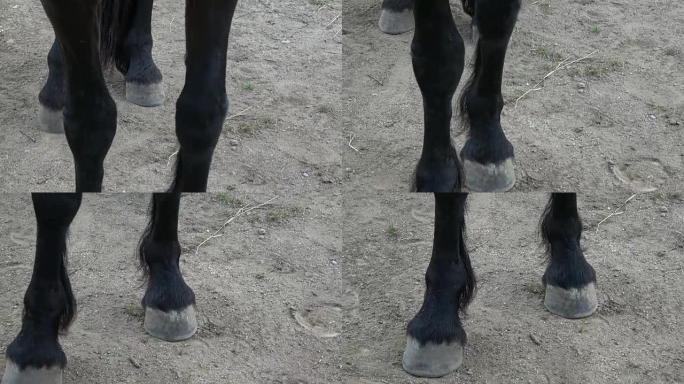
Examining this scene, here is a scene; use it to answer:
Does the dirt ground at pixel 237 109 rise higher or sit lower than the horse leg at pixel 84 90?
lower

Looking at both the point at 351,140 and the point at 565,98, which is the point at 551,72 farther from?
the point at 351,140

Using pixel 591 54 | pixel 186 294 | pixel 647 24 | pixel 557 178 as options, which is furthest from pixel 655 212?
pixel 186 294

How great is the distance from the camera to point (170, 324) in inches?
111

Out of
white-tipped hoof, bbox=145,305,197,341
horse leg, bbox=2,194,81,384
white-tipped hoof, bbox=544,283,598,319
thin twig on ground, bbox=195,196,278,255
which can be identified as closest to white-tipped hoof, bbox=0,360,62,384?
horse leg, bbox=2,194,81,384

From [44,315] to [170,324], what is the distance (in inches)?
14.5

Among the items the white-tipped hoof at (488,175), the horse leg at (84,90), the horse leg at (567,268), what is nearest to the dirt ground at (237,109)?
the white-tipped hoof at (488,175)

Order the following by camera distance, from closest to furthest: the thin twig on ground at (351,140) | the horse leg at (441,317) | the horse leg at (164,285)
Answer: the horse leg at (441,317), the horse leg at (164,285), the thin twig on ground at (351,140)

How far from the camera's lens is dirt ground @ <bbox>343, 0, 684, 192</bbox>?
325 centimetres

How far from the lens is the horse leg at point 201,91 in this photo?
2299mm

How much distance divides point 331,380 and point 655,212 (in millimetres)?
1143

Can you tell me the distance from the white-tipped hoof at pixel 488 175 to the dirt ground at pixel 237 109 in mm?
417

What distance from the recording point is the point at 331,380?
2721mm

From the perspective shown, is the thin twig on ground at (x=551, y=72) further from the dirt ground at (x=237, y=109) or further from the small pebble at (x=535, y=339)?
the small pebble at (x=535, y=339)

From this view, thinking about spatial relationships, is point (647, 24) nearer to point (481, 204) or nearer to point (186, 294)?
point (481, 204)
